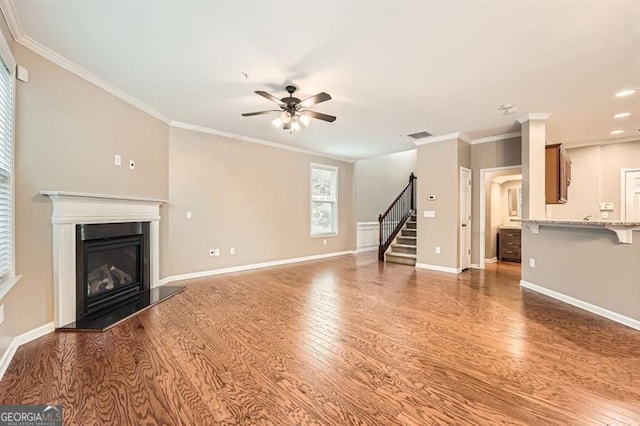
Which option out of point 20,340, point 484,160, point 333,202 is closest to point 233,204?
point 333,202

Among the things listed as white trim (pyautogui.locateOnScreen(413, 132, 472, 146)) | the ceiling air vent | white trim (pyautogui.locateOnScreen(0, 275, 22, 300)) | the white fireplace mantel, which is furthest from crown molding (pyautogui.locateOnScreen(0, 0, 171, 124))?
white trim (pyautogui.locateOnScreen(413, 132, 472, 146))

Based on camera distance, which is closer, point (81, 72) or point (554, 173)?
point (81, 72)

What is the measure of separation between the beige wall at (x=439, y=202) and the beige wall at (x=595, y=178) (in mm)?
1985

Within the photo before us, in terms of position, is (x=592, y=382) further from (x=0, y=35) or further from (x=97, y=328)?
(x=0, y=35)

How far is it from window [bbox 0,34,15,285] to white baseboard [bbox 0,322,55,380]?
56 cm

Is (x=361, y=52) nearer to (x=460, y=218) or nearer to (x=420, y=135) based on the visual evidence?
(x=420, y=135)

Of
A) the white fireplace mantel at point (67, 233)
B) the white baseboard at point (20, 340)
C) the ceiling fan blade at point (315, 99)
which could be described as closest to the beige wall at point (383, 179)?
the ceiling fan blade at point (315, 99)

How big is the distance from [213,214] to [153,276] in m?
1.46

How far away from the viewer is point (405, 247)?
266 inches

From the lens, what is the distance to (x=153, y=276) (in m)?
4.19

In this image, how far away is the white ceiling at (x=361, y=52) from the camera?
84.0 inches

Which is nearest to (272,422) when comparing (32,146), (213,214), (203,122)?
(32,146)

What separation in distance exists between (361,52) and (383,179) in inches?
279

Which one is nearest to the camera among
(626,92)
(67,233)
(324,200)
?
(67,233)
